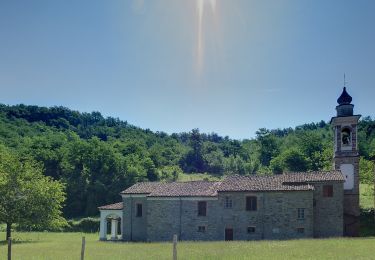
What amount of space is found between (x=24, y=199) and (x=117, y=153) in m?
46.3

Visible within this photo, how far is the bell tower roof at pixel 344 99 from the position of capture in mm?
41688

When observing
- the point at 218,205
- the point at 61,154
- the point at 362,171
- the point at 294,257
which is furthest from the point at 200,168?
the point at 294,257

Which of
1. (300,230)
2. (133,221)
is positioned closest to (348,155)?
(300,230)

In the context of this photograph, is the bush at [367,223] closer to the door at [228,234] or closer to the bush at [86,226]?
the door at [228,234]

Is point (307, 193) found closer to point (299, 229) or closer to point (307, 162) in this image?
point (299, 229)

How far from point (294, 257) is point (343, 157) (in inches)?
887

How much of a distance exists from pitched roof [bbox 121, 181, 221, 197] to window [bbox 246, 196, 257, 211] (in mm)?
3107

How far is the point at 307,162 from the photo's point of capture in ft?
260

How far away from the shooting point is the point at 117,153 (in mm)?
87250

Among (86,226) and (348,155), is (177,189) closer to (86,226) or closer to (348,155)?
(348,155)

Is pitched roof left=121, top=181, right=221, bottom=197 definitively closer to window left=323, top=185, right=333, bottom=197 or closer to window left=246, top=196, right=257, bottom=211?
window left=246, top=196, right=257, bottom=211

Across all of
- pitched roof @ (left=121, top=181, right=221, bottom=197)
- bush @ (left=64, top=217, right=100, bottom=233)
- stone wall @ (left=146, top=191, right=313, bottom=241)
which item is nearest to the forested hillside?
bush @ (left=64, top=217, right=100, bottom=233)

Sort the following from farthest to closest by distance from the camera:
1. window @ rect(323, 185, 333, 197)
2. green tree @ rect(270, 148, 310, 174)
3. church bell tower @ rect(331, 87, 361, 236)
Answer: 1. green tree @ rect(270, 148, 310, 174)
2. church bell tower @ rect(331, 87, 361, 236)
3. window @ rect(323, 185, 333, 197)

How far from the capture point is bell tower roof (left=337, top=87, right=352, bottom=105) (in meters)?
41.7
